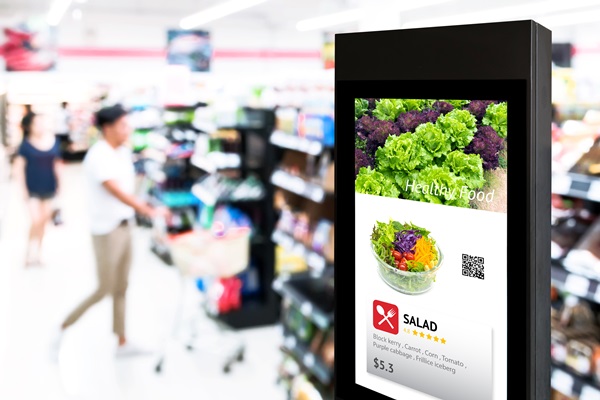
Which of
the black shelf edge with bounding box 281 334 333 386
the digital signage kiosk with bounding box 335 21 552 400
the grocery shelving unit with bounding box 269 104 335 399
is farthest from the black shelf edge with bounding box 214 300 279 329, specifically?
the digital signage kiosk with bounding box 335 21 552 400

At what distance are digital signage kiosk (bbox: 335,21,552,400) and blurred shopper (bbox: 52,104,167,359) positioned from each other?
12.6 ft

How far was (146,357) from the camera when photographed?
527cm

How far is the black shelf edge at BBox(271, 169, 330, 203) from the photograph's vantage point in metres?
4.54

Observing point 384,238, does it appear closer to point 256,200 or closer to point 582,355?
point 582,355

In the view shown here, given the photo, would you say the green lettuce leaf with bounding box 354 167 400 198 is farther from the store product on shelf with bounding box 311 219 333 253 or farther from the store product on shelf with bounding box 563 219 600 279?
the store product on shelf with bounding box 311 219 333 253

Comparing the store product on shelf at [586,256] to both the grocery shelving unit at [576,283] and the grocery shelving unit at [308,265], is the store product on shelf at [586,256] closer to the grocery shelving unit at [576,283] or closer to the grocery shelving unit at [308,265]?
the grocery shelving unit at [576,283]

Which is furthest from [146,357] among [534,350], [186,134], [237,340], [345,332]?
[534,350]

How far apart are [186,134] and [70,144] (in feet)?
41.4

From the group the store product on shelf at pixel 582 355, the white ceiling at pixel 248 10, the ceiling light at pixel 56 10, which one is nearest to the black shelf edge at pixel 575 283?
the store product on shelf at pixel 582 355

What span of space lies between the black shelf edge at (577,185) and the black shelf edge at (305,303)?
154 centimetres

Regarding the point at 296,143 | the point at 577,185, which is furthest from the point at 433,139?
the point at 296,143

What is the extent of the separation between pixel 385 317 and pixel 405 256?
0.13 metres

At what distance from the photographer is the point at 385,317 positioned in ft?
3.96

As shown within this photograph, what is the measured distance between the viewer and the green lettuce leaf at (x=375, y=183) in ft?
3.83
